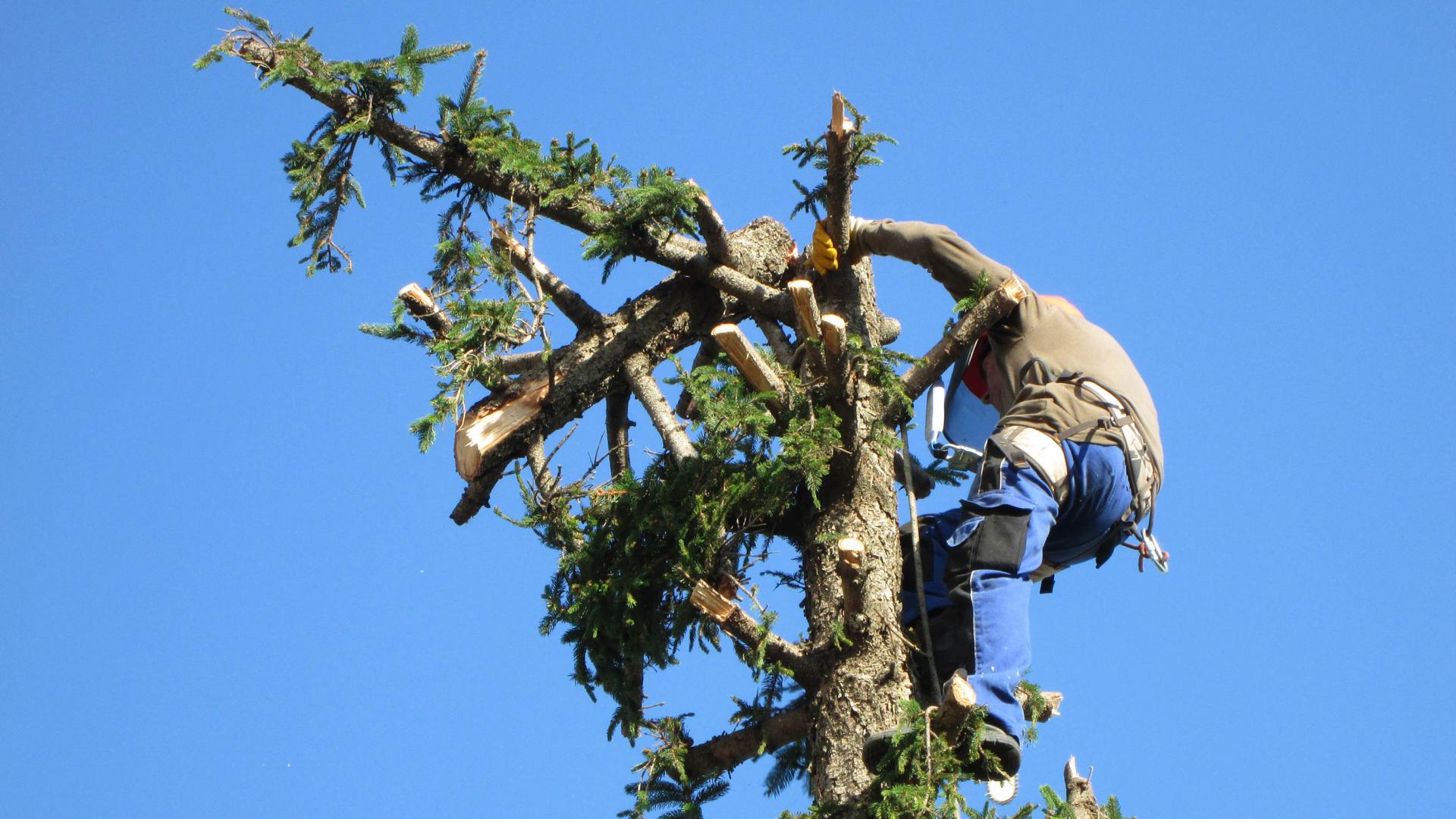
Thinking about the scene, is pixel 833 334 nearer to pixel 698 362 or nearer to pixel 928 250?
pixel 928 250

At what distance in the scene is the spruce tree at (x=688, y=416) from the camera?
4.30 metres

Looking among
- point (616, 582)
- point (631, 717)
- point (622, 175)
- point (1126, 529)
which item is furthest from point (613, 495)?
point (1126, 529)

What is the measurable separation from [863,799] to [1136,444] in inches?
56.0

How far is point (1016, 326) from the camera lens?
4840 millimetres

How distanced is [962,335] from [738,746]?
58.6 inches

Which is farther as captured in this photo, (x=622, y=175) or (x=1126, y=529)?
(x=622, y=175)

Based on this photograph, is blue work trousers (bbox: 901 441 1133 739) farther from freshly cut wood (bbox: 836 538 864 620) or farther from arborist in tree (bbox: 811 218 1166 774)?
freshly cut wood (bbox: 836 538 864 620)

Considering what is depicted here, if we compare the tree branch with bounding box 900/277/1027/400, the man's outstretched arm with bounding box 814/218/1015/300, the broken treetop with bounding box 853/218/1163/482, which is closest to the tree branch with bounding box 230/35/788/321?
the man's outstretched arm with bounding box 814/218/1015/300

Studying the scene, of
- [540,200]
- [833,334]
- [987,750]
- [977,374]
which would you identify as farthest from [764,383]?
[540,200]

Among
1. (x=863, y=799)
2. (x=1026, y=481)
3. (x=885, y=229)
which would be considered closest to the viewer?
(x=863, y=799)

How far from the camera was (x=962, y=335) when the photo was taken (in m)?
4.68

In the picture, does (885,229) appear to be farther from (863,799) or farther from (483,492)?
(863,799)

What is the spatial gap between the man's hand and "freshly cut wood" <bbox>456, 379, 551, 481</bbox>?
1.05m

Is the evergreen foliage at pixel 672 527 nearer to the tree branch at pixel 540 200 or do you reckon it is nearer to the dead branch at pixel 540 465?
the dead branch at pixel 540 465
